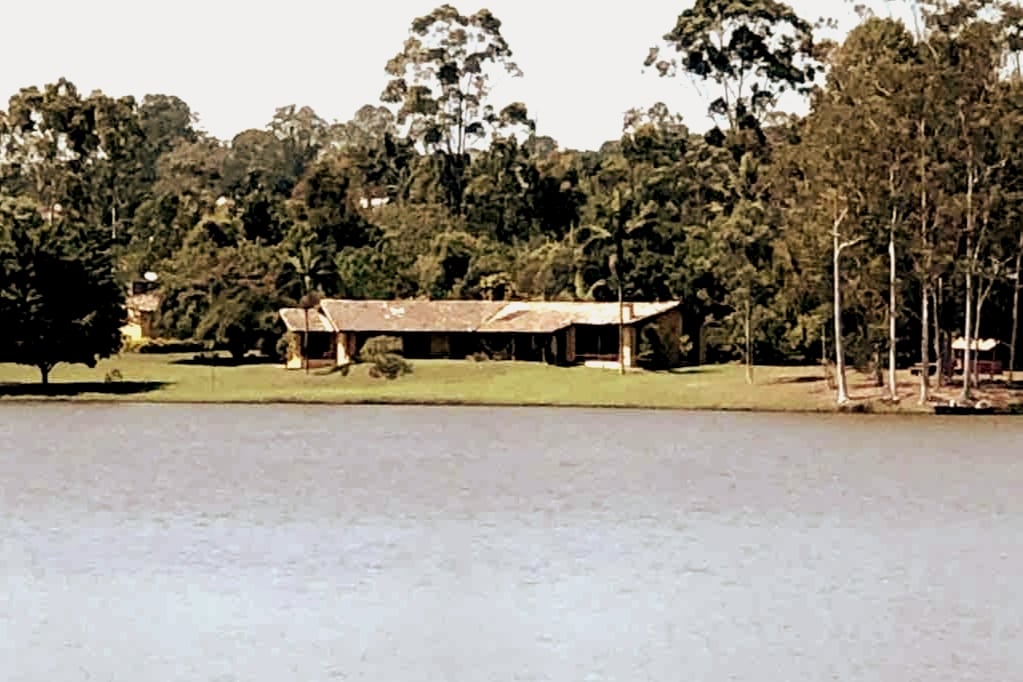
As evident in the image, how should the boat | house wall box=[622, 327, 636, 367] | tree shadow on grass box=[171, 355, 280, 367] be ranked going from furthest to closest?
1. tree shadow on grass box=[171, 355, 280, 367]
2. house wall box=[622, 327, 636, 367]
3. the boat

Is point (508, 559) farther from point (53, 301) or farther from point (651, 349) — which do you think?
point (651, 349)

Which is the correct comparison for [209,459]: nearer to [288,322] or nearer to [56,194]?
[288,322]

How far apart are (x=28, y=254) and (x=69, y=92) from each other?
40.2 m

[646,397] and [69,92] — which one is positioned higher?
[69,92]

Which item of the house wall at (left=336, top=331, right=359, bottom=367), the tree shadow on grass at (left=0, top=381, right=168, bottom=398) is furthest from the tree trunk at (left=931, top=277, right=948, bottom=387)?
the tree shadow on grass at (left=0, top=381, right=168, bottom=398)

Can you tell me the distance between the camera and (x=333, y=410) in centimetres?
6712

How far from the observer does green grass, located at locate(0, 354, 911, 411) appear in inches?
2746

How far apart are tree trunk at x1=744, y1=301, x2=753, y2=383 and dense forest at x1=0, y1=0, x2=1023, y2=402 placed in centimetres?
31

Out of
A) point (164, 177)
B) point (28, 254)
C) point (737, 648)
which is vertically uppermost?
point (164, 177)

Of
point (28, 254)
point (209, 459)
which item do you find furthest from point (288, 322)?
point (209, 459)

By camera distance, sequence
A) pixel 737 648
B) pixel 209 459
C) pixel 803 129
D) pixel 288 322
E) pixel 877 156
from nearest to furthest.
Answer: pixel 737 648, pixel 209 459, pixel 877 156, pixel 803 129, pixel 288 322

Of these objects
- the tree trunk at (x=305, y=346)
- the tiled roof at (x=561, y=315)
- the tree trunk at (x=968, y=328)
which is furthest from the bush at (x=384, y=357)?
the tree trunk at (x=968, y=328)

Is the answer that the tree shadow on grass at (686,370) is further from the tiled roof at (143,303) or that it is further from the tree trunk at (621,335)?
the tiled roof at (143,303)

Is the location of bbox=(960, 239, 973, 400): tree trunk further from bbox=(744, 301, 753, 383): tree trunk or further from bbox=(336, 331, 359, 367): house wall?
bbox=(336, 331, 359, 367): house wall
